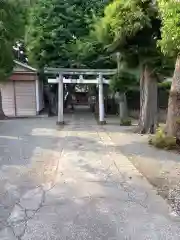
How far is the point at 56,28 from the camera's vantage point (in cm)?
2555

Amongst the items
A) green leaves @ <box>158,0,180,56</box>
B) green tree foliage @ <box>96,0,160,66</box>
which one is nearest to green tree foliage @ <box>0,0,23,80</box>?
green tree foliage @ <box>96,0,160,66</box>

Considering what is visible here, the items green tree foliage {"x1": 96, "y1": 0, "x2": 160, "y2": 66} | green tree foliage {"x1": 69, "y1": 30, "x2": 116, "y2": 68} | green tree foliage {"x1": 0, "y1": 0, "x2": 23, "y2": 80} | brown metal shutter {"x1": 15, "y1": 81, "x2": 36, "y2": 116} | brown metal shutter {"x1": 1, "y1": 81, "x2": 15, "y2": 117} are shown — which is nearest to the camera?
A: green tree foliage {"x1": 0, "y1": 0, "x2": 23, "y2": 80}

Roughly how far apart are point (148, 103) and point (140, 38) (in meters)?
3.18

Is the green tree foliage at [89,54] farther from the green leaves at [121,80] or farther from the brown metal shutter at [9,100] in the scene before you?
the brown metal shutter at [9,100]

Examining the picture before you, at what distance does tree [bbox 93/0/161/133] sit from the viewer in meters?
14.1

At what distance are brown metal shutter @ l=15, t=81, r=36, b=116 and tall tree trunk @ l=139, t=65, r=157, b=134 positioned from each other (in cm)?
1225

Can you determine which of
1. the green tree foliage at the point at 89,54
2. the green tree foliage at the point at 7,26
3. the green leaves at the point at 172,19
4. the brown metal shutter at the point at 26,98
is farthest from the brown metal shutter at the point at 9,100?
the green leaves at the point at 172,19

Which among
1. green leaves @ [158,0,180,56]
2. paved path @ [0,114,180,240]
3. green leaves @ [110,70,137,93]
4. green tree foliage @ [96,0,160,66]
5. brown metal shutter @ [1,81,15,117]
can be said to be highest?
green tree foliage @ [96,0,160,66]

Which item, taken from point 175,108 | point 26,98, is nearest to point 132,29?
point 175,108

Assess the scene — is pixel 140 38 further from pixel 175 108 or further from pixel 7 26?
pixel 7 26

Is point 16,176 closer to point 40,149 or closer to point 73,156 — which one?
point 73,156

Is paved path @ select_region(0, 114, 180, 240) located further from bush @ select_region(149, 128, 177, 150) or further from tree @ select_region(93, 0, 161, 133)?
tree @ select_region(93, 0, 161, 133)

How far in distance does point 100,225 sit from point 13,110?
23.6 m

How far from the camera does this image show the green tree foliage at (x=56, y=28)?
25.0 metres
